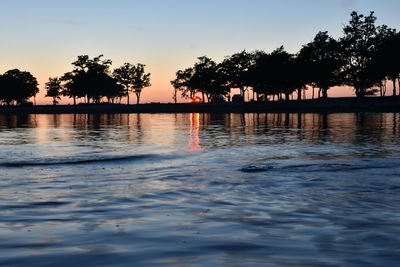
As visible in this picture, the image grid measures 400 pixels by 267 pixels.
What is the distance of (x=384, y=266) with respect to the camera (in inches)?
231

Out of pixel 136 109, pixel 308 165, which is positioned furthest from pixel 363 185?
pixel 136 109

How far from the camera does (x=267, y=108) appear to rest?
109875 mm

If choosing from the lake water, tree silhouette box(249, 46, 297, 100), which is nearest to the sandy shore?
tree silhouette box(249, 46, 297, 100)

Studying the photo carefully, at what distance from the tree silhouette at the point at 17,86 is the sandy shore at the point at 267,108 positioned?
2046cm

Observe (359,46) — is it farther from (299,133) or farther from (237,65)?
(299,133)

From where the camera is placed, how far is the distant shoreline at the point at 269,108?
96.4m

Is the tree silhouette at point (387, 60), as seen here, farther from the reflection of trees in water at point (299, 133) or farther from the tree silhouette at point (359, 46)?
the reflection of trees in water at point (299, 133)

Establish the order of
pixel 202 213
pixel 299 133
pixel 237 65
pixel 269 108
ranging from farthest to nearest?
pixel 237 65 < pixel 269 108 < pixel 299 133 < pixel 202 213

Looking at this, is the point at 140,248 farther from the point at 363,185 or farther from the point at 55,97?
the point at 55,97

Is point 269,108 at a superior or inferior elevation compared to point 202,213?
superior

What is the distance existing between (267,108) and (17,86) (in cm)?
10226

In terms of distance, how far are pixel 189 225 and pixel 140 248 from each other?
1.58 m

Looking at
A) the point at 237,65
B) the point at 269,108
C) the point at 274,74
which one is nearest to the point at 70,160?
the point at 269,108

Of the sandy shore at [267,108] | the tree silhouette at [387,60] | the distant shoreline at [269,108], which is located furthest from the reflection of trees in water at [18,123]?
the tree silhouette at [387,60]
